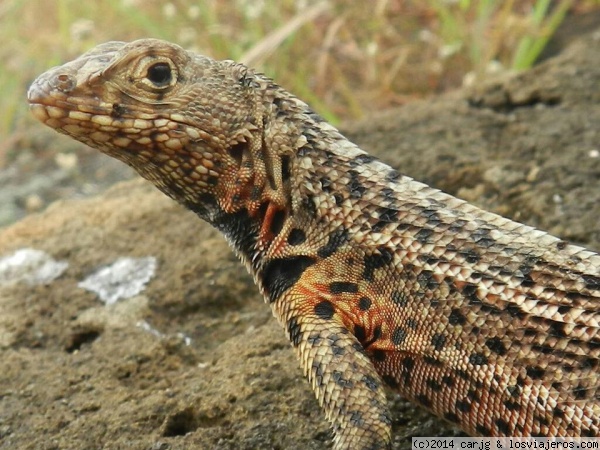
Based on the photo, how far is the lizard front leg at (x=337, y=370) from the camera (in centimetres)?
264

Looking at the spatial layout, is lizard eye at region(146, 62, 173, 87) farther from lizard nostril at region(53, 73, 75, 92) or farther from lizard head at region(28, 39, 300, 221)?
lizard nostril at region(53, 73, 75, 92)

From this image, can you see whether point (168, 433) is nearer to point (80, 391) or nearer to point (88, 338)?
point (80, 391)

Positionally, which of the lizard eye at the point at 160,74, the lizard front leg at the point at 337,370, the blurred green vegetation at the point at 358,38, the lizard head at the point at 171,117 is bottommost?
the lizard front leg at the point at 337,370

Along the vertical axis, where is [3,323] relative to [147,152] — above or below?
below

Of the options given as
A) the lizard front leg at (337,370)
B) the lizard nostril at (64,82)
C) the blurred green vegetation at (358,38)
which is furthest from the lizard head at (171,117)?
the blurred green vegetation at (358,38)

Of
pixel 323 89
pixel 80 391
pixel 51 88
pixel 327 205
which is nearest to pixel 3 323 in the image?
pixel 80 391

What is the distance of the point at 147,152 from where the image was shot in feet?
10.1

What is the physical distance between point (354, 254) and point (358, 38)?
15.3 feet

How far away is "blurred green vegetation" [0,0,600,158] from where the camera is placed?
6570mm

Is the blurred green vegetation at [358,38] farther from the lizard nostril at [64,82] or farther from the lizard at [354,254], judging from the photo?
the lizard nostril at [64,82]

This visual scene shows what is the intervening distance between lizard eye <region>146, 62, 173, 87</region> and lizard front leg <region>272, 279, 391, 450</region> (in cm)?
102

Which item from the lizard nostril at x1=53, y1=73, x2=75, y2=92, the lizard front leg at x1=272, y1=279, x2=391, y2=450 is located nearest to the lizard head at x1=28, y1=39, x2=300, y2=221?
the lizard nostril at x1=53, y1=73, x2=75, y2=92

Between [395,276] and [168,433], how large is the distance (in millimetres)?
1216

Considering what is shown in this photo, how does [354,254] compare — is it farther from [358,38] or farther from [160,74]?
[358,38]
